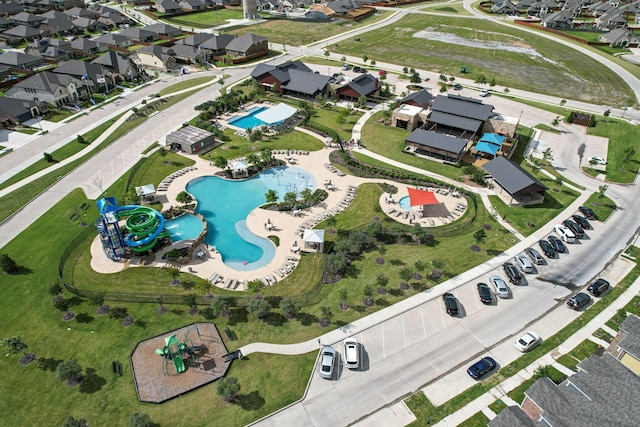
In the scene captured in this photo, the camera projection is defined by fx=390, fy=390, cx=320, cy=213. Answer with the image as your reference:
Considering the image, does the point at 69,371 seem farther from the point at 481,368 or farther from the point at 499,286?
the point at 499,286

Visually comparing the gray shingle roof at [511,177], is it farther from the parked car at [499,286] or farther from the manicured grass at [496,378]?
the manicured grass at [496,378]

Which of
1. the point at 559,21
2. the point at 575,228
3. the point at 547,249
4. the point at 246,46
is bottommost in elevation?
the point at 547,249

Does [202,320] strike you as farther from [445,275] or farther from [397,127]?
[397,127]

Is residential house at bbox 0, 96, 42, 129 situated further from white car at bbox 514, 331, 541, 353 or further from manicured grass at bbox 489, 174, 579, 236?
white car at bbox 514, 331, 541, 353

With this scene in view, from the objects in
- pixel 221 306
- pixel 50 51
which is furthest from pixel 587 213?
pixel 50 51

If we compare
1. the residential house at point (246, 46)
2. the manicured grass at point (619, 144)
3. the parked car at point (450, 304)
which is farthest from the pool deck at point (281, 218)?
the residential house at point (246, 46)

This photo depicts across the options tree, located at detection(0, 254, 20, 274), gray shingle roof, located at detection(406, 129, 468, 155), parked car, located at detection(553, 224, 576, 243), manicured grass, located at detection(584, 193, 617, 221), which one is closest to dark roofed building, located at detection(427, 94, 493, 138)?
gray shingle roof, located at detection(406, 129, 468, 155)

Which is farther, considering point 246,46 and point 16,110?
point 246,46
